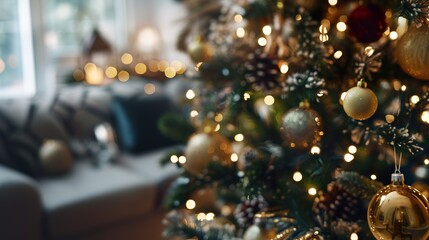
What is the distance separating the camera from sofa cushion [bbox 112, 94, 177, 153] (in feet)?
8.38

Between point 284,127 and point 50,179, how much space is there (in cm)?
130

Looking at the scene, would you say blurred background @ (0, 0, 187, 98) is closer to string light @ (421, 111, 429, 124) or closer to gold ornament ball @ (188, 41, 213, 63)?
gold ornament ball @ (188, 41, 213, 63)

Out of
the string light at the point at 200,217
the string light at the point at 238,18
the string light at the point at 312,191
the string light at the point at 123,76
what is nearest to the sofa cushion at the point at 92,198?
the string light at the point at 200,217

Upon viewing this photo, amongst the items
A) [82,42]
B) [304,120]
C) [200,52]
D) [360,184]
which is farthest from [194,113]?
[82,42]

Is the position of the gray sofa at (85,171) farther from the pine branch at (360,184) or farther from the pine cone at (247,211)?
the pine branch at (360,184)

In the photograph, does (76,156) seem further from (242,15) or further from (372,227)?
(372,227)

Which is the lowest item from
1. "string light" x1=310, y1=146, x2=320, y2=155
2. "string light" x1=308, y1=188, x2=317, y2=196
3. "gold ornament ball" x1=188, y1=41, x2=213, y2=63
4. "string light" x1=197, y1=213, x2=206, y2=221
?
"string light" x1=197, y1=213, x2=206, y2=221

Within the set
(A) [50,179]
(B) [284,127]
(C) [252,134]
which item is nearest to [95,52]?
(A) [50,179]

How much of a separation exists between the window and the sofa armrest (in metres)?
1.94

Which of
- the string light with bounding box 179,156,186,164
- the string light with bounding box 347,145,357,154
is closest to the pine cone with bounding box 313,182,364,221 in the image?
the string light with bounding box 347,145,357,154

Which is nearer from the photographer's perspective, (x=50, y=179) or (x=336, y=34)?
(x=336, y=34)

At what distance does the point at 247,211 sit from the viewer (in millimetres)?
1440

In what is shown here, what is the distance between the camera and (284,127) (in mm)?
1206

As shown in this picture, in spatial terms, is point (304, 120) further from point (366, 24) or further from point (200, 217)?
point (200, 217)
